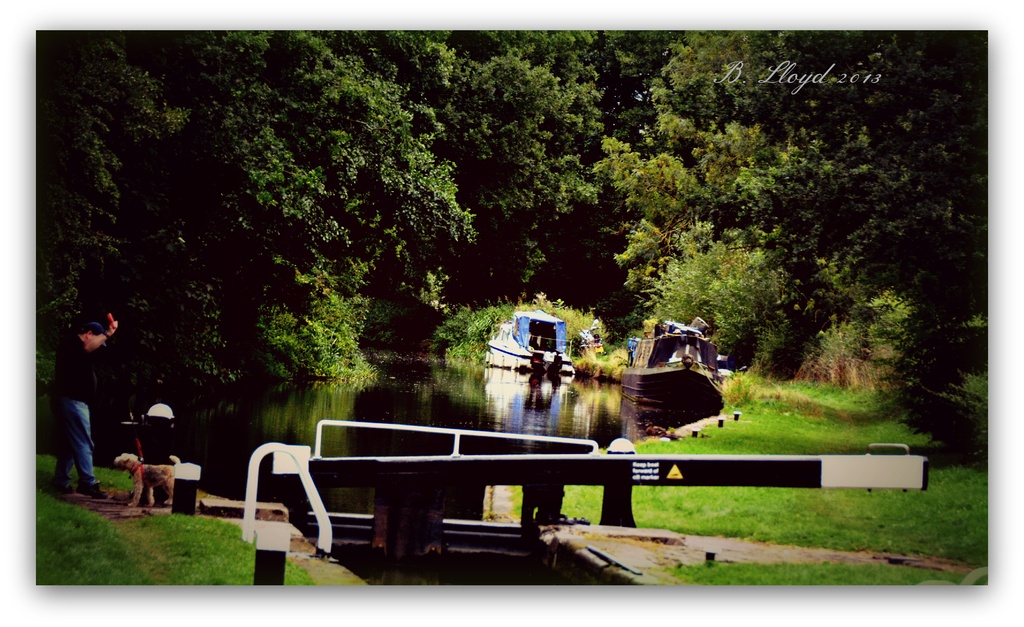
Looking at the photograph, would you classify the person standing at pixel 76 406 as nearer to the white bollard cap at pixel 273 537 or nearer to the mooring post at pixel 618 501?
the white bollard cap at pixel 273 537

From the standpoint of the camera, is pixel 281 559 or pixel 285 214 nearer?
pixel 281 559

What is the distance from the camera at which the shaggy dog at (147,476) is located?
5.95 metres

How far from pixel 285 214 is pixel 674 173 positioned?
251 centimetres

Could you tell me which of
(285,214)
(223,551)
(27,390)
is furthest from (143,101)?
(223,551)

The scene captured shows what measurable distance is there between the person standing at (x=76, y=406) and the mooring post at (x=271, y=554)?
45.5 inches

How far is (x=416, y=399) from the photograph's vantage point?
652 cm

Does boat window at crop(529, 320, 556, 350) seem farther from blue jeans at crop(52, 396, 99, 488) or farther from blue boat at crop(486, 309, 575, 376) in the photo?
blue jeans at crop(52, 396, 99, 488)

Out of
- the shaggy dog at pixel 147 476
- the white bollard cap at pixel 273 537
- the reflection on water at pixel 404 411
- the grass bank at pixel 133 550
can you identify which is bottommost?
the grass bank at pixel 133 550

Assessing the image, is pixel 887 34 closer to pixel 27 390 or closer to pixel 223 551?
pixel 223 551

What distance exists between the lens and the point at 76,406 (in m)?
5.96

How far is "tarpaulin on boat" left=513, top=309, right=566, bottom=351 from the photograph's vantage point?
6828mm

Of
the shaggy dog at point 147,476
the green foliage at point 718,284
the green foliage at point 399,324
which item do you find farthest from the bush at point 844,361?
the shaggy dog at point 147,476

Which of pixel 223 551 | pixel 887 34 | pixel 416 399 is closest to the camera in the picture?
pixel 223 551

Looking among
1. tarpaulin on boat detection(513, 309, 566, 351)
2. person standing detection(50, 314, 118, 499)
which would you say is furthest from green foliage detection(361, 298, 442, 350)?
person standing detection(50, 314, 118, 499)
